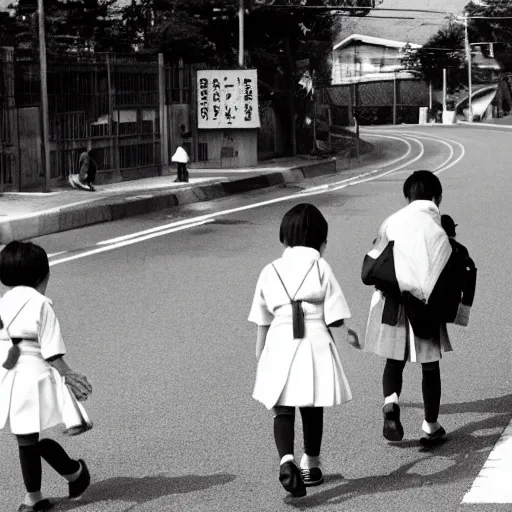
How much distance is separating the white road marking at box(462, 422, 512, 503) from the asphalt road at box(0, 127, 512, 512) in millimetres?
49

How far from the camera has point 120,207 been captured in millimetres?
18031

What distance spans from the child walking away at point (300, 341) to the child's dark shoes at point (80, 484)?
2.55ft

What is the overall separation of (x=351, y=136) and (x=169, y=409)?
4147 cm

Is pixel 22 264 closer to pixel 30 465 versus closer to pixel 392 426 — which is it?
pixel 30 465

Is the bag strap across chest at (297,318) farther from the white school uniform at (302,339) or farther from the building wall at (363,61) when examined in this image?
the building wall at (363,61)

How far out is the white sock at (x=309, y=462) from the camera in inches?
205

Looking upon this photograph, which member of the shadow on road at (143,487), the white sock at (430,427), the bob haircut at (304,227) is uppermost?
the bob haircut at (304,227)

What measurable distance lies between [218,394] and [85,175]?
46.7ft

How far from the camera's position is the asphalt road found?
17.0 ft

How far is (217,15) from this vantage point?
3625 cm

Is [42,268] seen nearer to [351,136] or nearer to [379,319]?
[379,319]

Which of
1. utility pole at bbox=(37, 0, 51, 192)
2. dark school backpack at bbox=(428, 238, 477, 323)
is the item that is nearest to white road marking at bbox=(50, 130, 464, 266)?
utility pole at bbox=(37, 0, 51, 192)

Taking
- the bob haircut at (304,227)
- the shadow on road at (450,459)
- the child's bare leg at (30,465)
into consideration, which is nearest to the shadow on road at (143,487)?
the child's bare leg at (30,465)

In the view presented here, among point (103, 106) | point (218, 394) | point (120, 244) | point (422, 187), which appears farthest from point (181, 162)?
point (422, 187)
